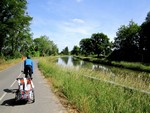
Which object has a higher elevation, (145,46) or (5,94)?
Result: (145,46)

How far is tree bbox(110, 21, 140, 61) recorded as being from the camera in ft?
229

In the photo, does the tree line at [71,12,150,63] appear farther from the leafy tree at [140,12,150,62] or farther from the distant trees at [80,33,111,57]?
the distant trees at [80,33,111,57]

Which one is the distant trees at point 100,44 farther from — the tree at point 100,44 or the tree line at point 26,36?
the tree line at point 26,36

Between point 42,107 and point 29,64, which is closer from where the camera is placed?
point 42,107

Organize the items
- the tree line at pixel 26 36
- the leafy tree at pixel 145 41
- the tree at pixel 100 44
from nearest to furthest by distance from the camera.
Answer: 1. the tree line at pixel 26 36
2. the leafy tree at pixel 145 41
3. the tree at pixel 100 44

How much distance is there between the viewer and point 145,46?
210ft

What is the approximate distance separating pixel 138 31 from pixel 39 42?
2608 inches

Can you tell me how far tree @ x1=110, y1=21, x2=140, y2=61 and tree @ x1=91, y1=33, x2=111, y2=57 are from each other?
2785 centimetres

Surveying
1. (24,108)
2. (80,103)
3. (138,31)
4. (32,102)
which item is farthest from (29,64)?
(138,31)

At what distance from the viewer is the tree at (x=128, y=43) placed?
69688 mm

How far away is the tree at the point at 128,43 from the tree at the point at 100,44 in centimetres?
2785

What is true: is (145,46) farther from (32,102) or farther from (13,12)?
(32,102)

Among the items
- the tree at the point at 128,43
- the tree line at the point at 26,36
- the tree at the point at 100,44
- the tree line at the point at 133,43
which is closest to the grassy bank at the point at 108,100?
the tree line at the point at 26,36

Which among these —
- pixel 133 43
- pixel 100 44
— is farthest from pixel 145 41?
pixel 100 44
